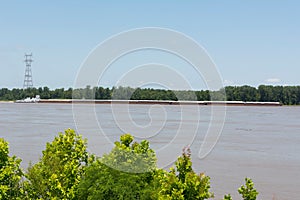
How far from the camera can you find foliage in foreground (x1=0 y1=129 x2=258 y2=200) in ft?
16.3

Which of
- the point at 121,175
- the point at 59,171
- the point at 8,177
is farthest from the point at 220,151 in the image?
the point at 121,175

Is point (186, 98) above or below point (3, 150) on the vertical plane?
above

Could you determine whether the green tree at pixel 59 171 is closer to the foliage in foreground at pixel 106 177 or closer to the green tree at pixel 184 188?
the foliage in foreground at pixel 106 177

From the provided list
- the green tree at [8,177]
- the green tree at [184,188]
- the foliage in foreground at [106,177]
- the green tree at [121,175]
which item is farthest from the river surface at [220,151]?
the green tree at [184,188]

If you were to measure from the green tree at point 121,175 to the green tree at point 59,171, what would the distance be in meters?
0.34

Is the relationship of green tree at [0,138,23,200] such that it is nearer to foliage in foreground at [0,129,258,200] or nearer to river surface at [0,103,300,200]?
foliage in foreground at [0,129,258,200]

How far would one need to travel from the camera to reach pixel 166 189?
485cm

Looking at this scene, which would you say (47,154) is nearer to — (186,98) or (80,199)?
(80,199)

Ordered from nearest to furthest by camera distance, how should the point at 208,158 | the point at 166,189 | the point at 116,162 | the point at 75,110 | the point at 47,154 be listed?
the point at 166,189
the point at 116,162
the point at 75,110
the point at 47,154
the point at 208,158

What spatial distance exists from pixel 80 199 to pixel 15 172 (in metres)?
1.35

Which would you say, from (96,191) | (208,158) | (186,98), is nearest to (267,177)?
(208,158)

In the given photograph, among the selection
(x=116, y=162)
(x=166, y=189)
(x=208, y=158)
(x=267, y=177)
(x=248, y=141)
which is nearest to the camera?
(x=166, y=189)

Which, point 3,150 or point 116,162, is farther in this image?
point 3,150

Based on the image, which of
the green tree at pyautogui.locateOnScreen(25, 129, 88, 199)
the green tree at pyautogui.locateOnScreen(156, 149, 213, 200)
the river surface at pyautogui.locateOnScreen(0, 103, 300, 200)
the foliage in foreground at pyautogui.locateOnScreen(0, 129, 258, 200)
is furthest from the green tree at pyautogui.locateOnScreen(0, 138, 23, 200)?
the green tree at pyautogui.locateOnScreen(156, 149, 213, 200)
